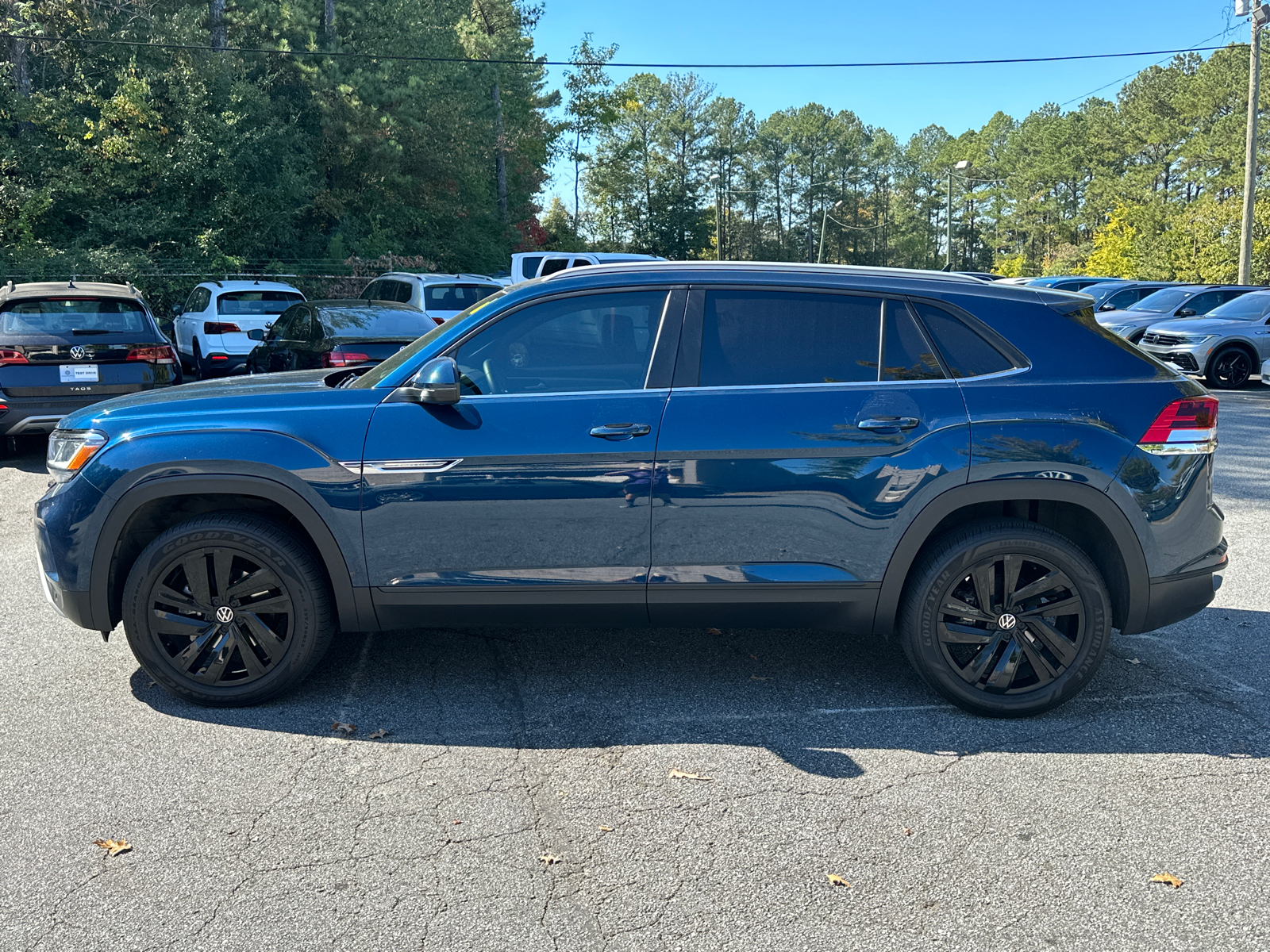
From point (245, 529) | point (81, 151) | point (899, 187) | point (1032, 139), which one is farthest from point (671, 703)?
point (899, 187)

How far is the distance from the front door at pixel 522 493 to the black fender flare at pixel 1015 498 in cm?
101

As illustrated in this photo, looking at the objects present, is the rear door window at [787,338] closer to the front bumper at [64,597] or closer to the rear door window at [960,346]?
the rear door window at [960,346]

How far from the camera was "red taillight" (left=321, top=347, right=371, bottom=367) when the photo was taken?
988 cm

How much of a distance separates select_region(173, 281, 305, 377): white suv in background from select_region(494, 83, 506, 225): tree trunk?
30.7 meters

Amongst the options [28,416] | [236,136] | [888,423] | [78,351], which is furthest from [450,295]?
[236,136]

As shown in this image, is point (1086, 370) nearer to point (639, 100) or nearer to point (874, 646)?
point (874, 646)

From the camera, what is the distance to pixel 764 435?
417 centimetres

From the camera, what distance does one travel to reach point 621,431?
13.7ft

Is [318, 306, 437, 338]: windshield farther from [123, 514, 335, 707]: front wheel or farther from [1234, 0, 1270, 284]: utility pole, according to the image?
[1234, 0, 1270, 284]: utility pole

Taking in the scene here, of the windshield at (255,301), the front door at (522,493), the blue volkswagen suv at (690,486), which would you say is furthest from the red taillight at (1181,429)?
the windshield at (255,301)

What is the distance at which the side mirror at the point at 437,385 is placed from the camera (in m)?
4.14

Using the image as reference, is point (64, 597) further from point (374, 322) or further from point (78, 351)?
point (78, 351)

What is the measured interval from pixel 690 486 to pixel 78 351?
26.5 ft

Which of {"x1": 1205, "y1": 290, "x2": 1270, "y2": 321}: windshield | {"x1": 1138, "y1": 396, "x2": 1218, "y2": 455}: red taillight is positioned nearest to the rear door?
{"x1": 1138, "y1": 396, "x2": 1218, "y2": 455}: red taillight
